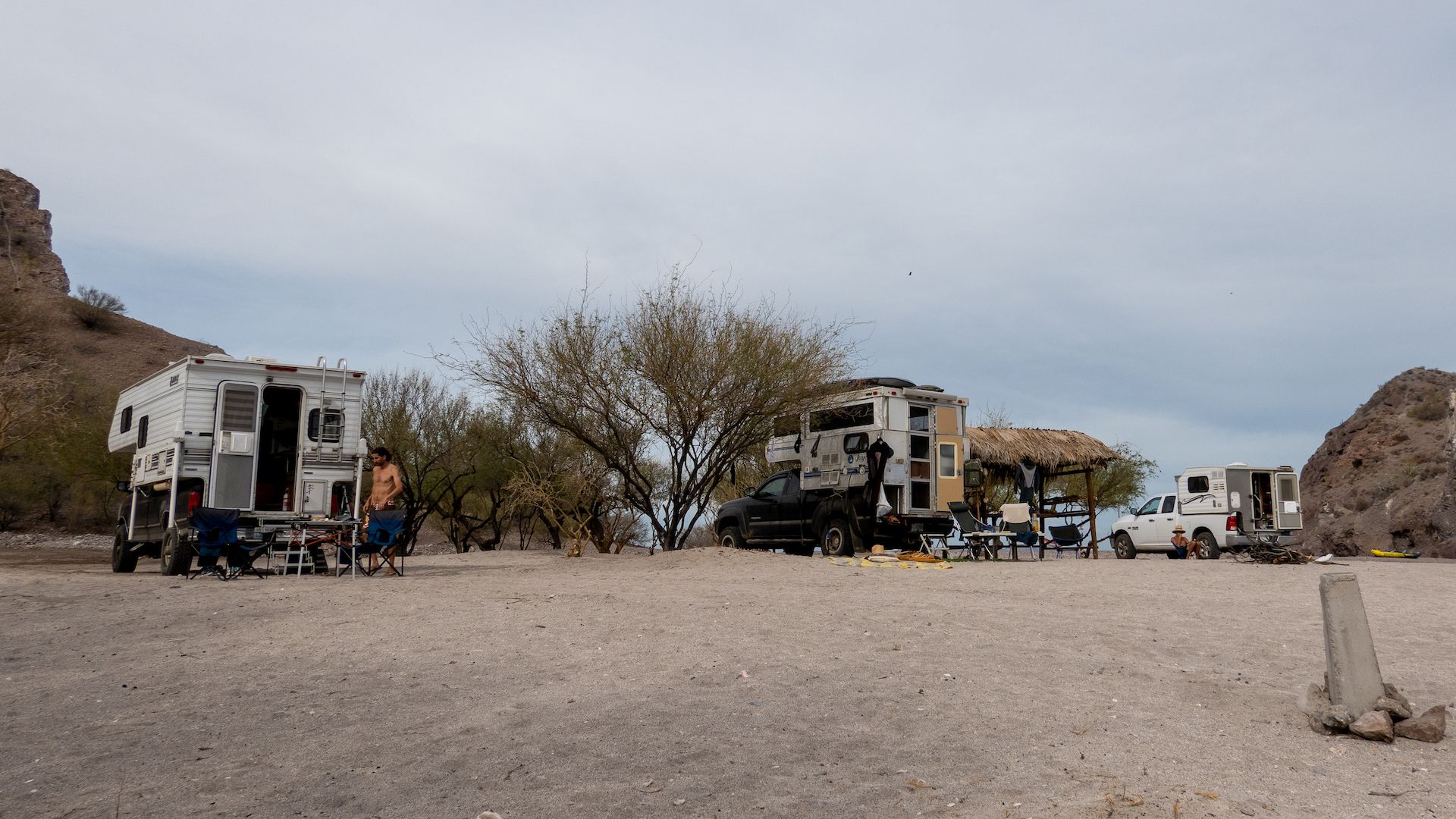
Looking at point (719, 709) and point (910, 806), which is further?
point (719, 709)

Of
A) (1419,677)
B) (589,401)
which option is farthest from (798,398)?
(1419,677)

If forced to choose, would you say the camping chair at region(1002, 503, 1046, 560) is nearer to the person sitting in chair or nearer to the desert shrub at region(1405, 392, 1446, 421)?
the person sitting in chair

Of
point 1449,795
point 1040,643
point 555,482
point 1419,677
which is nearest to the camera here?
point 1449,795

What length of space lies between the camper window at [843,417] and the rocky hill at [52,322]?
21254 mm

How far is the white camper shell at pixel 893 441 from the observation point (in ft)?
52.5

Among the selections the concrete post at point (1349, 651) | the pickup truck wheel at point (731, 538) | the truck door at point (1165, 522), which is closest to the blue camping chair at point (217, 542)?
the pickup truck wheel at point (731, 538)

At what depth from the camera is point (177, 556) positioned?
1150 cm

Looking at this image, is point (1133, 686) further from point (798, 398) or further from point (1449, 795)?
point (798, 398)

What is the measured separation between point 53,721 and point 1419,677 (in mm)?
7612

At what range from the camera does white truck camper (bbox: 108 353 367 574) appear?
11.7 m

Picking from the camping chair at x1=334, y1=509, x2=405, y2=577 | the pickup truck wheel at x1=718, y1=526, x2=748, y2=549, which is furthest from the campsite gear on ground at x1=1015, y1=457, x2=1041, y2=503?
the camping chair at x1=334, y1=509, x2=405, y2=577

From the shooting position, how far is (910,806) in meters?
3.96

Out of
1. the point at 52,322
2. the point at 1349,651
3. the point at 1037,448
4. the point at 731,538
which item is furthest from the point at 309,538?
the point at 52,322

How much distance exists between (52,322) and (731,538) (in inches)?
1312
